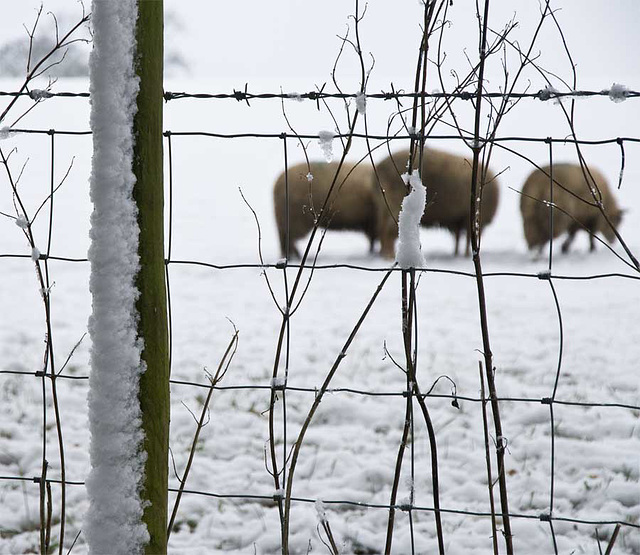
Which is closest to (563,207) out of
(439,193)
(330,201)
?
(439,193)

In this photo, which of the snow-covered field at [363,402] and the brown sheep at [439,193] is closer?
the snow-covered field at [363,402]

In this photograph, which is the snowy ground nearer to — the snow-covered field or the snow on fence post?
the snow-covered field

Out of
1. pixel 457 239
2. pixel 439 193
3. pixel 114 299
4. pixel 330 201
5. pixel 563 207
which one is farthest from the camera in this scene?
pixel 457 239

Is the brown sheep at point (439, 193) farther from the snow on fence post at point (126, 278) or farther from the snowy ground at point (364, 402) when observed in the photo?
the snow on fence post at point (126, 278)

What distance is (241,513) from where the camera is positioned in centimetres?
270

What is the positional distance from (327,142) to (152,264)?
1.87 ft

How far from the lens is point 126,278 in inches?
46.9

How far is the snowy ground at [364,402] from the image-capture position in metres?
2.62

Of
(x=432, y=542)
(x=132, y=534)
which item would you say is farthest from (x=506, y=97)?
(x=432, y=542)

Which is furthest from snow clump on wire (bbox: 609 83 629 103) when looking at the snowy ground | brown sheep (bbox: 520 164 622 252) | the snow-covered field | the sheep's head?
the sheep's head

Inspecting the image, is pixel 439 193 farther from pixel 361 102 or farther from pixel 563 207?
pixel 361 102

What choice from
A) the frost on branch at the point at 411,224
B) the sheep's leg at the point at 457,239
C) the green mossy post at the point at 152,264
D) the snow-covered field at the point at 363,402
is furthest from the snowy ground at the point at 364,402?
the green mossy post at the point at 152,264

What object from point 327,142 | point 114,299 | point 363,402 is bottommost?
point 363,402

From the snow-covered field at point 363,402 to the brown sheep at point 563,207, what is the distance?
308mm
